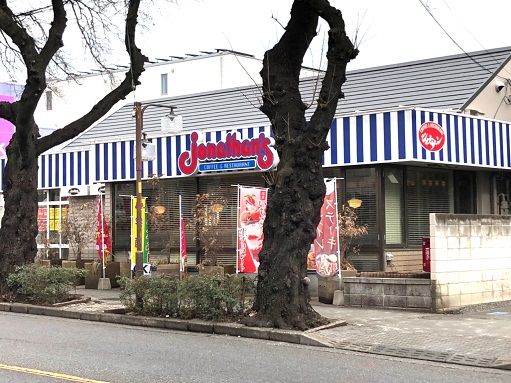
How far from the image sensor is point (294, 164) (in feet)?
41.4

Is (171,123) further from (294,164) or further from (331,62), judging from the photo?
(331,62)

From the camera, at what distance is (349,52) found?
40.6 feet

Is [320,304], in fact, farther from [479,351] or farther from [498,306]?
[479,351]

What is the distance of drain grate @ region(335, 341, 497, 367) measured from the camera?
9.55m

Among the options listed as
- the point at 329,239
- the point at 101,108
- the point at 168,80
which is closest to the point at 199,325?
the point at 329,239

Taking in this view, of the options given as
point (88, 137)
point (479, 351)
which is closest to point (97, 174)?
point (88, 137)

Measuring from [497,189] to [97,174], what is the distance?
12.8 m

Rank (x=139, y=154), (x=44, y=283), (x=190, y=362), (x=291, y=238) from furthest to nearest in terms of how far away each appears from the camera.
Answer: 1. (x=139, y=154)
2. (x=44, y=283)
3. (x=291, y=238)
4. (x=190, y=362)

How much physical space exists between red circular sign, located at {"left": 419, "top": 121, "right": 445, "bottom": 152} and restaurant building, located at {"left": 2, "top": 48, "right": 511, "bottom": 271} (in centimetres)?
2

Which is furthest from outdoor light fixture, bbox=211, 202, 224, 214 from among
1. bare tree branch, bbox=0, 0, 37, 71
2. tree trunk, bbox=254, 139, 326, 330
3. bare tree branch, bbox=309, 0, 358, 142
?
bare tree branch, bbox=309, 0, 358, 142

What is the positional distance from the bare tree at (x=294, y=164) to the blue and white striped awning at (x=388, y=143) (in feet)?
15.6

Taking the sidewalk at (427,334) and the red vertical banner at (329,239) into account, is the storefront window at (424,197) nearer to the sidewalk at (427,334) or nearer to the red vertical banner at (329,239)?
the red vertical banner at (329,239)

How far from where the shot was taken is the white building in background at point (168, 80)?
40.4 m

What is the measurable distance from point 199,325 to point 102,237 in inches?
377
